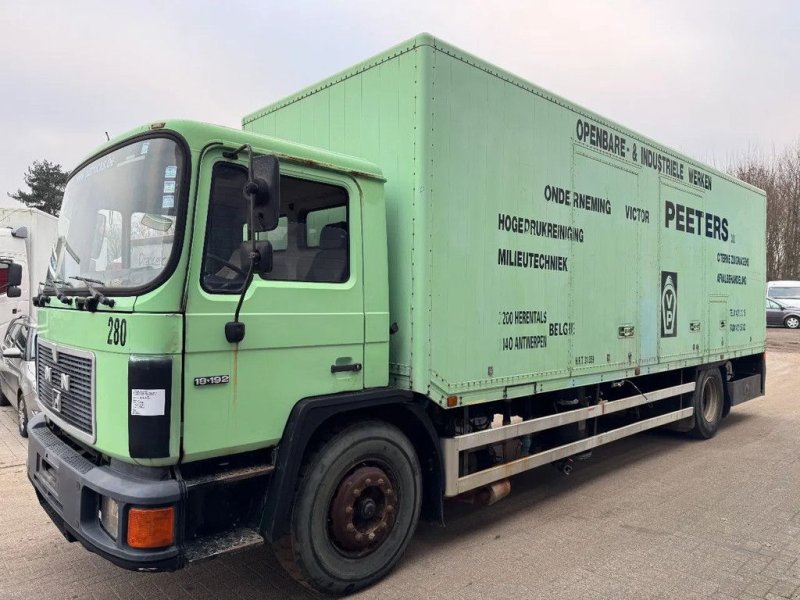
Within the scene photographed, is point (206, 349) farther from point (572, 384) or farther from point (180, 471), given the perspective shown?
point (572, 384)

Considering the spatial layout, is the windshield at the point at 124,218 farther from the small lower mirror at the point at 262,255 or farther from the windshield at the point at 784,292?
the windshield at the point at 784,292

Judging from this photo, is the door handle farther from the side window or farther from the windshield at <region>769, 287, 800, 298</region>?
the windshield at <region>769, 287, 800, 298</region>

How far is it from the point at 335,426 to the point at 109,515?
50.5 inches

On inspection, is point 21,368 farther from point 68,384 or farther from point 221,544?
point 221,544

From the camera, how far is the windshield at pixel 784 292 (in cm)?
2650

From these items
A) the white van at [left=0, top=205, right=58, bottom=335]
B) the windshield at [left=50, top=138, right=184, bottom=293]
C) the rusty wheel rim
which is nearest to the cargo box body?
the rusty wheel rim

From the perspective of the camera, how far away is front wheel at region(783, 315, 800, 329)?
2639 centimetres

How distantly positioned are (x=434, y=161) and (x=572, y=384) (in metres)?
2.42

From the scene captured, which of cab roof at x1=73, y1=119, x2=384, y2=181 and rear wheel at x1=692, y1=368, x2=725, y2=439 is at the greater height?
cab roof at x1=73, y1=119, x2=384, y2=181

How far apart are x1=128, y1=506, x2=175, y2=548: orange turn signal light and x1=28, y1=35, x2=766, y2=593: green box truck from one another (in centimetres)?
1

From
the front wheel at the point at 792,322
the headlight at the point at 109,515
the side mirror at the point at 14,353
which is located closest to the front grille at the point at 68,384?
the headlight at the point at 109,515

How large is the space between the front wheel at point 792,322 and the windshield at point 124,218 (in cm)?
2989

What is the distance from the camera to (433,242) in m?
3.89

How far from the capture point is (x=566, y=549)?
14.1ft
